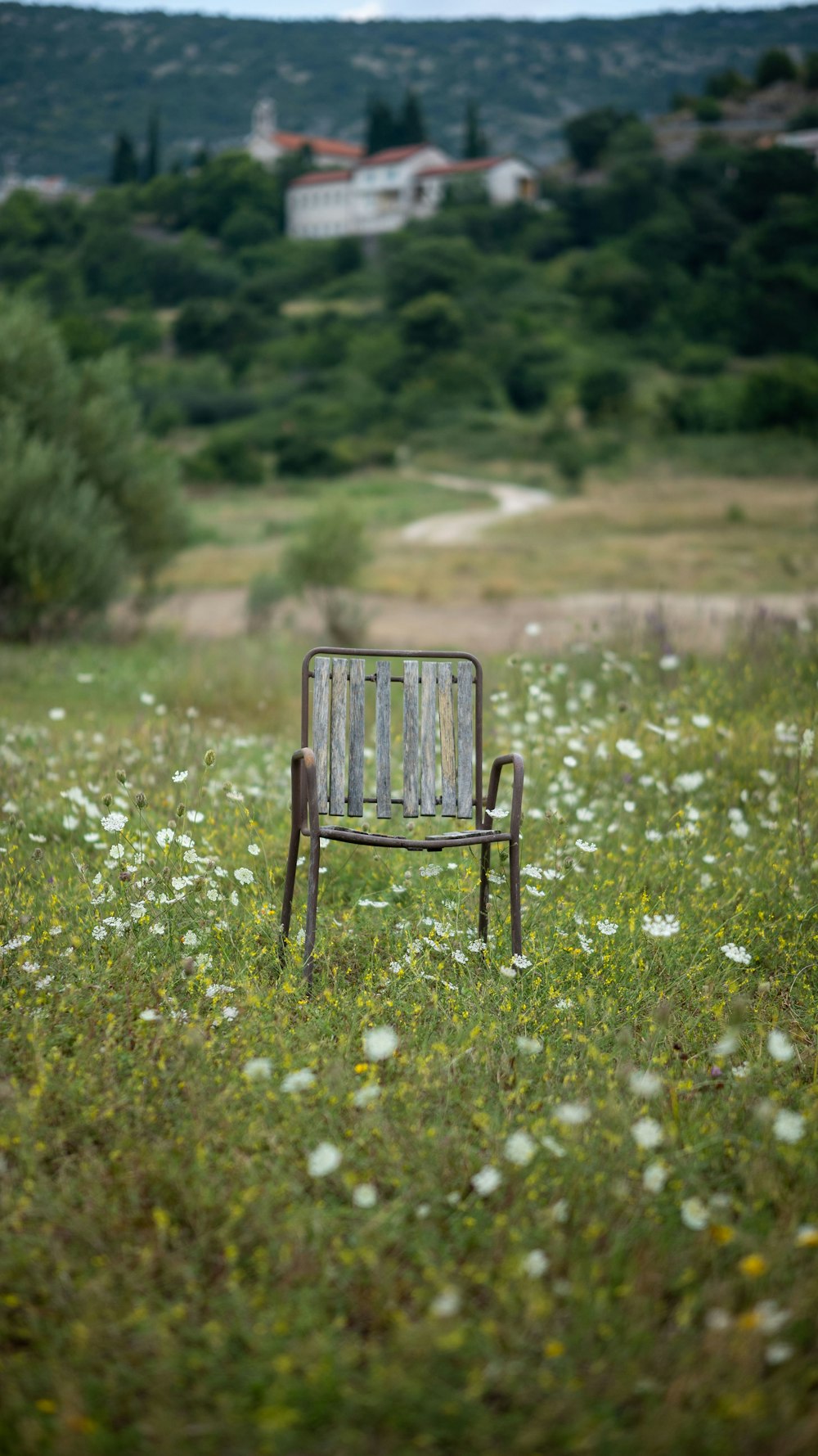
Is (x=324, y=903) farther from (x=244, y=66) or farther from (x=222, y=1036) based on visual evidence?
(x=244, y=66)

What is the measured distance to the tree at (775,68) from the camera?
104375mm

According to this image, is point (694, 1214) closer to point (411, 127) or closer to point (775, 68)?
point (775, 68)

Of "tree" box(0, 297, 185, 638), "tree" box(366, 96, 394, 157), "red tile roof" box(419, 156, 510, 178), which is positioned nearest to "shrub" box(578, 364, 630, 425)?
"tree" box(0, 297, 185, 638)

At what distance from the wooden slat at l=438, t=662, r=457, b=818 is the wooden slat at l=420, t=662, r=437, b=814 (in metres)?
0.03

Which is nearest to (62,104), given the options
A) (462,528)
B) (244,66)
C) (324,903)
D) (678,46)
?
(244,66)

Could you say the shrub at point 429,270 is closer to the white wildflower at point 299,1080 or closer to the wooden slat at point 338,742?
the wooden slat at point 338,742

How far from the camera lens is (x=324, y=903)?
428 centimetres

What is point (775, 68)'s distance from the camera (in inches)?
4124

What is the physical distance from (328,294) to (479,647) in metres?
69.7

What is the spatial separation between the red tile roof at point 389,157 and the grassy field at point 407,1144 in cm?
11290

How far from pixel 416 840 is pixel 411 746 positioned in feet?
1.75

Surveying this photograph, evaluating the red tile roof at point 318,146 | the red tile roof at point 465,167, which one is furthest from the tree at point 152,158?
the red tile roof at point 465,167

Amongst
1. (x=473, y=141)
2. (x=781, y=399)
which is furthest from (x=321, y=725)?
(x=473, y=141)

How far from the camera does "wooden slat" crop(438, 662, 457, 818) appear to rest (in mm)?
3789
